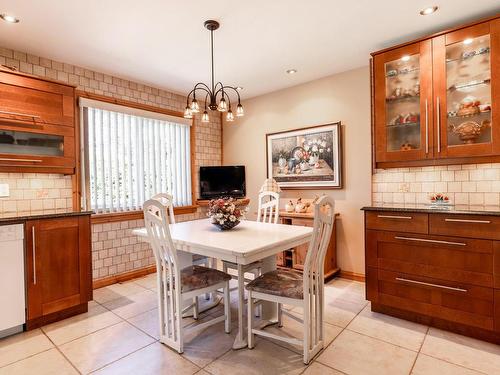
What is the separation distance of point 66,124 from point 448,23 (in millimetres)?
3860

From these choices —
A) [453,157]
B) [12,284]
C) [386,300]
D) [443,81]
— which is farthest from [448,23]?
[12,284]

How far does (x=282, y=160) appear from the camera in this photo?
13.9ft

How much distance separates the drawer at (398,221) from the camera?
94.7 inches

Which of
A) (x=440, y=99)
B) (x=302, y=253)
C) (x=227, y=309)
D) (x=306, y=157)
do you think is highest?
(x=440, y=99)

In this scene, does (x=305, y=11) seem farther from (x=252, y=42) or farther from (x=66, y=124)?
(x=66, y=124)

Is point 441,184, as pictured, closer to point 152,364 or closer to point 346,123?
point 346,123

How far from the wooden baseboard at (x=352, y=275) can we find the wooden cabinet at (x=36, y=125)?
3.46 metres

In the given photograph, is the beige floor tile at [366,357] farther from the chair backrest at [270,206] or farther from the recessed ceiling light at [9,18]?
the recessed ceiling light at [9,18]

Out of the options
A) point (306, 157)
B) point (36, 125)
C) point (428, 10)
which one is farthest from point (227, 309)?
point (428, 10)

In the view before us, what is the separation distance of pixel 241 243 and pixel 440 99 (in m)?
2.24

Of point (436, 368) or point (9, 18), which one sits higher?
point (9, 18)

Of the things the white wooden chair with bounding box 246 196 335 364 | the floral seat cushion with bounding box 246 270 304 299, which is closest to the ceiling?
the white wooden chair with bounding box 246 196 335 364

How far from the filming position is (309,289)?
194cm

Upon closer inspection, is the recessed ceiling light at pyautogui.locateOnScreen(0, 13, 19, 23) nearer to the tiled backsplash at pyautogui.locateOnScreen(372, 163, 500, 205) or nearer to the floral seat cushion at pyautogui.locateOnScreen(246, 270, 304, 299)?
the floral seat cushion at pyautogui.locateOnScreen(246, 270, 304, 299)
